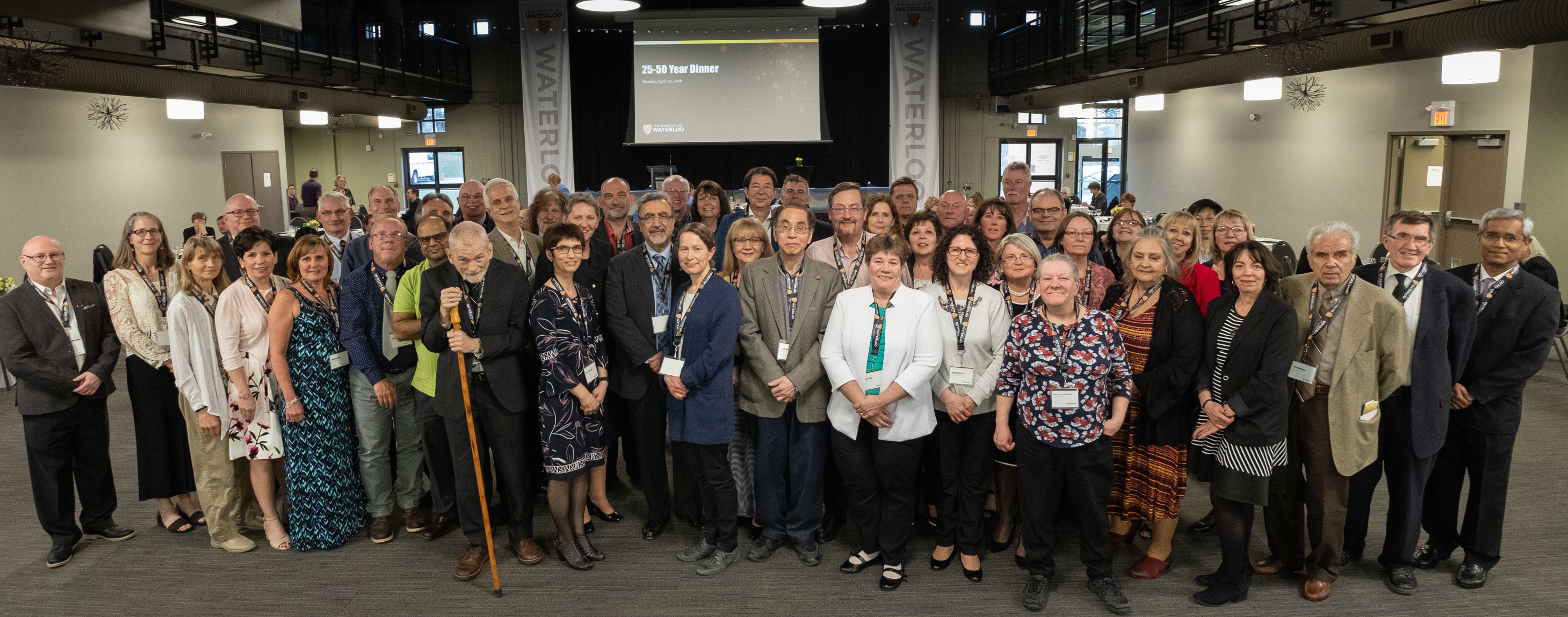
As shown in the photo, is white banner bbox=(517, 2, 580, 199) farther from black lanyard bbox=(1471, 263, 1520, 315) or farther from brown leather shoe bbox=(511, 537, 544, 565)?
black lanyard bbox=(1471, 263, 1520, 315)

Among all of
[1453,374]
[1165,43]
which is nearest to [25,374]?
[1453,374]

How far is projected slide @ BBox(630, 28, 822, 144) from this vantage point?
15062 millimetres

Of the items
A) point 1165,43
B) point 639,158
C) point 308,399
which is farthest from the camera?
point 639,158

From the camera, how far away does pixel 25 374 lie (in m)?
3.91

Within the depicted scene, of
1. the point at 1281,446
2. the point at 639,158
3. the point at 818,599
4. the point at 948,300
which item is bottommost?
the point at 818,599

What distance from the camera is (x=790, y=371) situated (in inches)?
150

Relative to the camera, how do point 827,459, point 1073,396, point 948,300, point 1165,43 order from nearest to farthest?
point 1073,396
point 948,300
point 827,459
point 1165,43

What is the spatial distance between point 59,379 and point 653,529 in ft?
8.87

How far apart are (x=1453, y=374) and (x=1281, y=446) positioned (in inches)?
34.3

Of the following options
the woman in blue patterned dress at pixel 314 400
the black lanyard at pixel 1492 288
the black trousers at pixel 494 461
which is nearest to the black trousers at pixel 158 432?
the woman in blue patterned dress at pixel 314 400

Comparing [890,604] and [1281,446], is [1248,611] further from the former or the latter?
[890,604]

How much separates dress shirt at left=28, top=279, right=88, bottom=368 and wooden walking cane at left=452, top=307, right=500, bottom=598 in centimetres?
184

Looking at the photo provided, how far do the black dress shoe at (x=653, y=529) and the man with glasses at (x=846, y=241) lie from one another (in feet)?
4.80

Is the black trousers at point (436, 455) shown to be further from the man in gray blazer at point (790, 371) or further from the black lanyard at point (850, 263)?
the black lanyard at point (850, 263)
